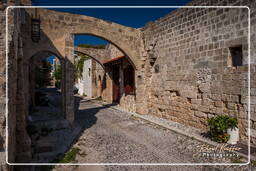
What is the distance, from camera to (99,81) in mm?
Result: 16703

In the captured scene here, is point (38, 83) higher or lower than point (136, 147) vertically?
higher

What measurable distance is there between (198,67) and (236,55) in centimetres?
119

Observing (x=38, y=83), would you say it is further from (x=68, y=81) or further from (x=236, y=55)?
(x=236, y=55)

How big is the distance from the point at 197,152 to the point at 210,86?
2.21m

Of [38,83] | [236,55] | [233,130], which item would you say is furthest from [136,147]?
[38,83]

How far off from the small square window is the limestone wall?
0.46ft

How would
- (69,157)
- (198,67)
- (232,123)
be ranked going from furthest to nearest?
(198,67) < (232,123) < (69,157)

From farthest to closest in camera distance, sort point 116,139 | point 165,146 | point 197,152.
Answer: point 116,139 < point 165,146 < point 197,152

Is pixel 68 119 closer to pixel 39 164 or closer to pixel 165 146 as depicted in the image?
pixel 39 164

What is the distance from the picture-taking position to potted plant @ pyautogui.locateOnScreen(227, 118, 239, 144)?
4.41 meters

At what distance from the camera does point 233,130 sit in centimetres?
445

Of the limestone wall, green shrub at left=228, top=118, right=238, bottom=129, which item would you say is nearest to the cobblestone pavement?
green shrub at left=228, top=118, right=238, bottom=129

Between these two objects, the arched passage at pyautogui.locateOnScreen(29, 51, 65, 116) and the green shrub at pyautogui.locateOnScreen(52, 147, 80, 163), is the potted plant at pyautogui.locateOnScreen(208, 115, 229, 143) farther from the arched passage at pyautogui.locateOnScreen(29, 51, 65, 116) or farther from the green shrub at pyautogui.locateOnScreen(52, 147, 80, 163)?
the arched passage at pyautogui.locateOnScreen(29, 51, 65, 116)

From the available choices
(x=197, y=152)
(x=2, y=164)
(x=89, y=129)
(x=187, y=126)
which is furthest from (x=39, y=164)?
(x=187, y=126)
